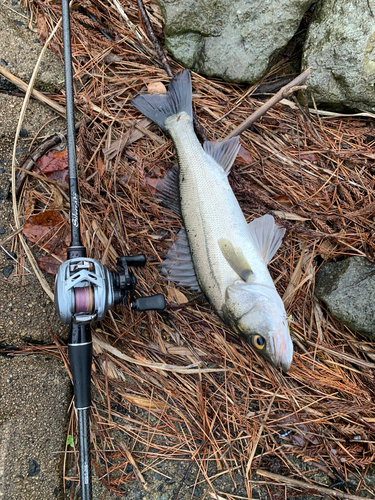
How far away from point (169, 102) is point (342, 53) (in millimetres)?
1445

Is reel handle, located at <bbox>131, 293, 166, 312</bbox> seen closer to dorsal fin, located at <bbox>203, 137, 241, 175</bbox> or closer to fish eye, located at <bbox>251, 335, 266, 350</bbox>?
fish eye, located at <bbox>251, 335, 266, 350</bbox>

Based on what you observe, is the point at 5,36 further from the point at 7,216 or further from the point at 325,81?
the point at 325,81

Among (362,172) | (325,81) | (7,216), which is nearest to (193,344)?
(7,216)

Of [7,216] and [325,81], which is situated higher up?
[325,81]

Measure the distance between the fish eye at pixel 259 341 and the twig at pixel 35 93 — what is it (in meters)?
2.47

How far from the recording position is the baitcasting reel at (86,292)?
2.25 m

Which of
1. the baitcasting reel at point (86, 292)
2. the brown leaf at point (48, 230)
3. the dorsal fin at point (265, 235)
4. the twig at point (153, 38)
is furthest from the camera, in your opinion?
the twig at point (153, 38)

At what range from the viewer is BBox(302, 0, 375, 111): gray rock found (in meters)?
2.72

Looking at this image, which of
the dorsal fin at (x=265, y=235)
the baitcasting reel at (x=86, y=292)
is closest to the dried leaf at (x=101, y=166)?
the baitcasting reel at (x=86, y=292)

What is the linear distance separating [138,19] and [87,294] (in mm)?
2466

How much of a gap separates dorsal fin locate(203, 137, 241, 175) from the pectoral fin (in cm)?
62

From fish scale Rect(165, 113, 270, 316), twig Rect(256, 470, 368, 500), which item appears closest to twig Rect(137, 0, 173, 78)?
fish scale Rect(165, 113, 270, 316)

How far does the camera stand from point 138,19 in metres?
3.07

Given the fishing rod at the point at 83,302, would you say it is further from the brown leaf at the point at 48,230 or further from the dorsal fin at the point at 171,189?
the dorsal fin at the point at 171,189
